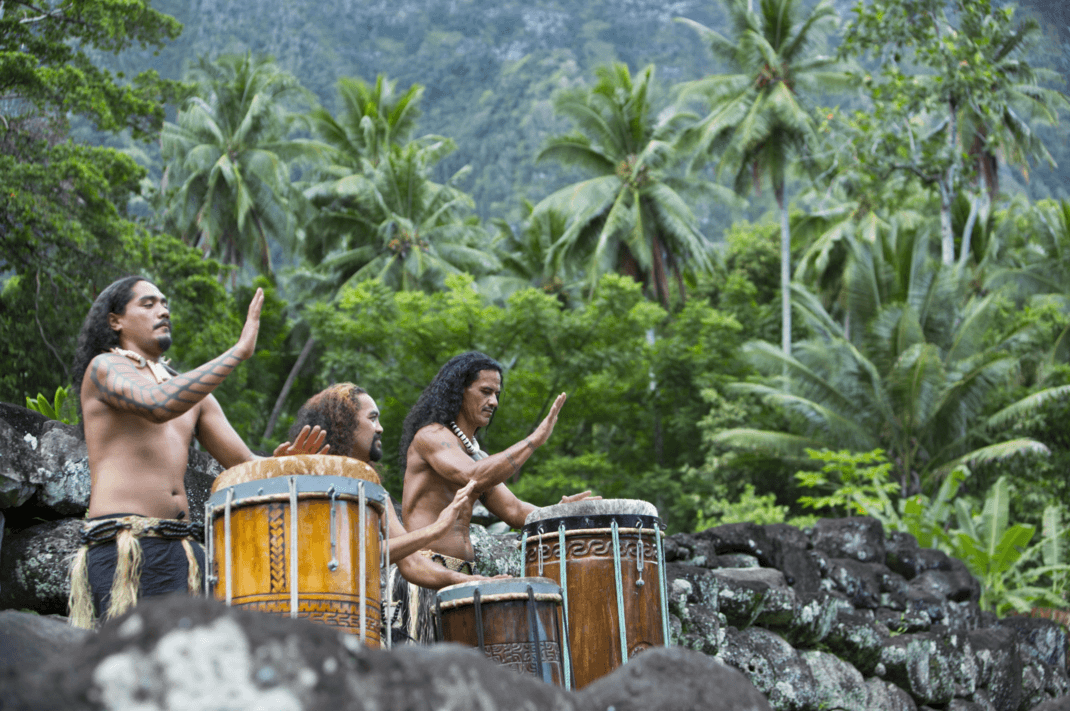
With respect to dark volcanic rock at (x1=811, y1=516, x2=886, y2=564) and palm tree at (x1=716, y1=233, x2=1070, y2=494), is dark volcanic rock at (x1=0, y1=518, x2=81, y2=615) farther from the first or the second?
palm tree at (x1=716, y1=233, x2=1070, y2=494)

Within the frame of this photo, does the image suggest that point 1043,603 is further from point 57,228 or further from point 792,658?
point 57,228

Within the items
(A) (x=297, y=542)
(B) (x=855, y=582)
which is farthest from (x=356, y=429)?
(B) (x=855, y=582)

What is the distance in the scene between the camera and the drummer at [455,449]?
4.35 meters

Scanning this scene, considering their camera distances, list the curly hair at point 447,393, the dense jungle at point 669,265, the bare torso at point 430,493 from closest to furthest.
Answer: the bare torso at point 430,493 → the curly hair at point 447,393 → the dense jungle at point 669,265

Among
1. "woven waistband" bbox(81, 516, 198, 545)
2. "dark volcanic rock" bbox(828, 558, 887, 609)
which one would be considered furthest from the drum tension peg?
"dark volcanic rock" bbox(828, 558, 887, 609)

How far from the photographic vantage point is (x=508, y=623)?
12.1 ft

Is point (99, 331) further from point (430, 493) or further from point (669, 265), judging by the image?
point (669, 265)

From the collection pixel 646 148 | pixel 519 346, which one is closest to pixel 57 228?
pixel 519 346

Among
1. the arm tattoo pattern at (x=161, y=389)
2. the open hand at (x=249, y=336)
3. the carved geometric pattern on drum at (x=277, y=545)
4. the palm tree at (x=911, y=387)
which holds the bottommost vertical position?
the carved geometric pattern on drum at (x=277, y=545)

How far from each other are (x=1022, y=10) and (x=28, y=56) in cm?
2462

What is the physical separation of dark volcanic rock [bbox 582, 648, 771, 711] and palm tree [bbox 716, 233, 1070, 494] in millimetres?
18161

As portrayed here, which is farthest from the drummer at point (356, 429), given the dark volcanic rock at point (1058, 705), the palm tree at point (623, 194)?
the palm tree at point (623, 194)

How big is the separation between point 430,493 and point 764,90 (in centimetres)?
2736

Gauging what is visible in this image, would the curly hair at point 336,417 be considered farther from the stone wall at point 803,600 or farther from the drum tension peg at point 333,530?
the drum tension peg at point 333,530
